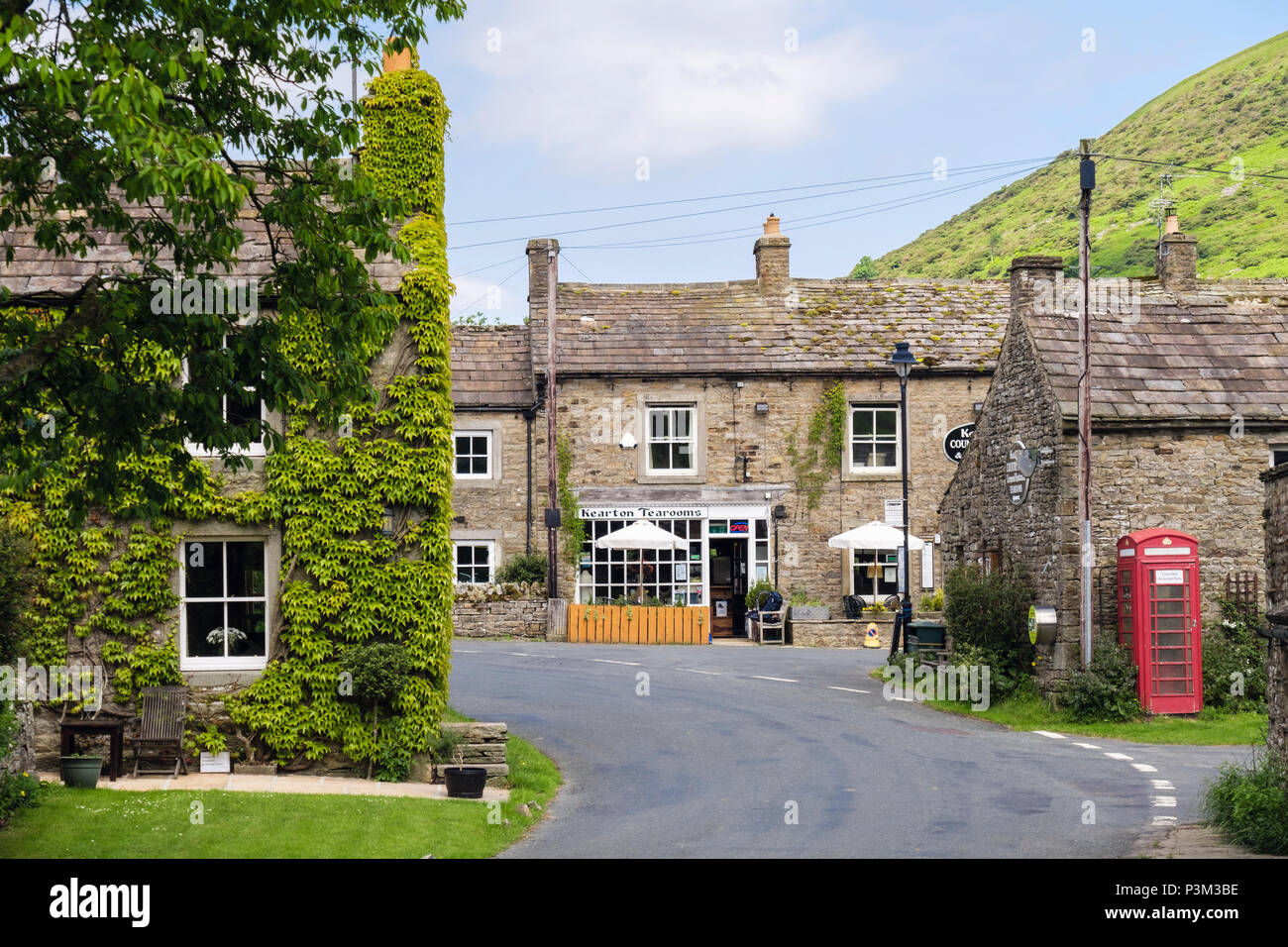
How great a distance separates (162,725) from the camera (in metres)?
14.8

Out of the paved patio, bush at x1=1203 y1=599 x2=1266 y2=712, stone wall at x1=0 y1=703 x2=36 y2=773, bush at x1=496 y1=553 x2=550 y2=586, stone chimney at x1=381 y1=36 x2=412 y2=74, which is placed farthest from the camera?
bush at x1=496 y1=553 x2=550 y2=586

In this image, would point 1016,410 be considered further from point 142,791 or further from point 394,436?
point 142,791

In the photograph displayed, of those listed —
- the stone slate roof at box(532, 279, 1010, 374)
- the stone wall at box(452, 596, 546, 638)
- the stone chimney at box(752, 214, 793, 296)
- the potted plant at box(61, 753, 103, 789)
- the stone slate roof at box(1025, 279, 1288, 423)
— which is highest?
the stone chimney at box(752, 214, 793, 296)

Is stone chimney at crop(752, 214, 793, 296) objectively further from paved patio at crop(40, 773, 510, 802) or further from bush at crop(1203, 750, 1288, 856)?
bush at crop(1203, 750, 1288, 856)

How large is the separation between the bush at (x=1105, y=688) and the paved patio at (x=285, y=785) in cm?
900

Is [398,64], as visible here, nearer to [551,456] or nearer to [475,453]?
[551,456]

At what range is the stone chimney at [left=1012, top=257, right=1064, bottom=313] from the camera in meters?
21.3

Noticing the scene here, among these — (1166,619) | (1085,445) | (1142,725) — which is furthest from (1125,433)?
(1142,725)

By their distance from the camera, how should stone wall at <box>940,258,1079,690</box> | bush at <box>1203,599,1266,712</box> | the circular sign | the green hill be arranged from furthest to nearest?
the green hill, the circular sign, stone wall at <box>940,258,1079,690</box>, bush at <box>1203,599,1266,712</box>

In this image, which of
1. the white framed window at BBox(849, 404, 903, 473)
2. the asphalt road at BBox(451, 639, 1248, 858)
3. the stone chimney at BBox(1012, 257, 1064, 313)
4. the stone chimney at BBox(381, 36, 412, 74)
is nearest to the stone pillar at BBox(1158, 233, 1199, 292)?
the white framed window at BBox(849, 404, 903, 473)

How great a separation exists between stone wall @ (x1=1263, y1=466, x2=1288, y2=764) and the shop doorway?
69.4ft

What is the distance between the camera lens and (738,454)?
32438 millimetres

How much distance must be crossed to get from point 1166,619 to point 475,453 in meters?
18.8

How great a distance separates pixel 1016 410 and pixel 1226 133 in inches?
3417
